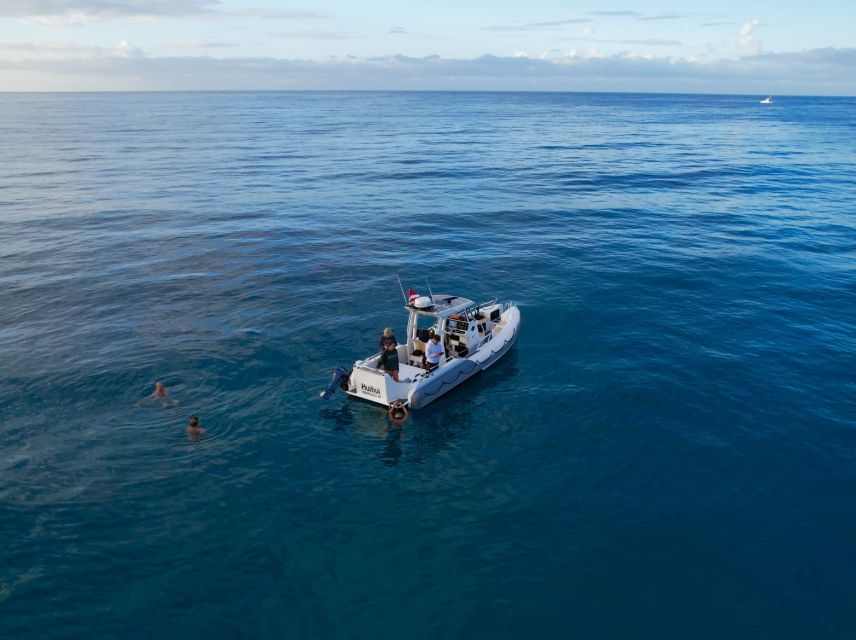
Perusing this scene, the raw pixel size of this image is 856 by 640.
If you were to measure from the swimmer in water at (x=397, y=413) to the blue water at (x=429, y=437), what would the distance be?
71 centimetres

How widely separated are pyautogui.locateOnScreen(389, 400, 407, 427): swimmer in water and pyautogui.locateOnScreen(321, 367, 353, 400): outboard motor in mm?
2293

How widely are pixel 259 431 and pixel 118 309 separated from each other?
16505 mm

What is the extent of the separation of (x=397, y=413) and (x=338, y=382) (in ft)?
9.33

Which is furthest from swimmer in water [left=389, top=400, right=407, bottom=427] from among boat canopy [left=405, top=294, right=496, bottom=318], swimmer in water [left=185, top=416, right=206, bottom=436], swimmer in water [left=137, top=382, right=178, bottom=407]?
swimmer in water [left=137, top=382, right=178, bottom=407]

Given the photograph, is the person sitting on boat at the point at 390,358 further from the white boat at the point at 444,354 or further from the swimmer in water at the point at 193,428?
the swimmer in water at the point at 193,428

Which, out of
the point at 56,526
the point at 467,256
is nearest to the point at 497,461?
the point at 56,526

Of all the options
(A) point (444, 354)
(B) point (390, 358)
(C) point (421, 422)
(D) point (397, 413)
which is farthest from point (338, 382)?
(A) point (444, 354)

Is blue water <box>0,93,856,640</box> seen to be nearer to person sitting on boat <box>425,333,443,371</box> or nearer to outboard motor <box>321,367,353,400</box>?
outboard motor <box>321,367,353,400</box>

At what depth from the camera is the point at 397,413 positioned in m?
21.8

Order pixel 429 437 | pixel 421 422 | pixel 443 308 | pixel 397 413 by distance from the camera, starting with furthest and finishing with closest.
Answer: pixel 443 308 → pixel 421 422 → pixel 397 413 → pixel 429 437

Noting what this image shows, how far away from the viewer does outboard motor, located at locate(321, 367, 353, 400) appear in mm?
22391

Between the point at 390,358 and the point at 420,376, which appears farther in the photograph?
the point at 420,376

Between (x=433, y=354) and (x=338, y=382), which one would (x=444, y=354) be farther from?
(x=338, y=382)

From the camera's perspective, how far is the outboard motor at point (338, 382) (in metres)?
22.4
